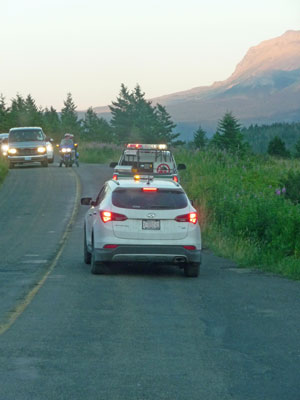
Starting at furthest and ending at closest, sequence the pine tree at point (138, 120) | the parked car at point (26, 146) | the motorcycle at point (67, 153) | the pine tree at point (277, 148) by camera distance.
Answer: the pine tree at point (138, 120) → the pine tree at point (277, 148) → the motorcycle at point (67, 153) → the parked car at point (26, 146)

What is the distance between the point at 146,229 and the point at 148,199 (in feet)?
1.83

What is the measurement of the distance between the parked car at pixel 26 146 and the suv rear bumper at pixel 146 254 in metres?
32.2

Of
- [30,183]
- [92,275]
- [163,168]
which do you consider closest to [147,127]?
[30,183]

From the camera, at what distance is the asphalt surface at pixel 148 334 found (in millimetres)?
6527

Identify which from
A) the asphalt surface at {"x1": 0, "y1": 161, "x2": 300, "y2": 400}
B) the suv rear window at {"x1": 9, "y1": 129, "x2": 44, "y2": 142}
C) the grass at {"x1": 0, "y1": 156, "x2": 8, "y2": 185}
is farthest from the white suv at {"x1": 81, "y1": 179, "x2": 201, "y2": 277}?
the suv rear window at {"x1": 9, "y1": 129, "x2": 44, "y2": 142}

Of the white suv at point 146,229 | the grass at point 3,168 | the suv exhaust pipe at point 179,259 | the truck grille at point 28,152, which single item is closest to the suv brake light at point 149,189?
the white suv at point 146,229

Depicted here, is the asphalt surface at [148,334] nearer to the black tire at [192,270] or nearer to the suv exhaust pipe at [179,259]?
the black tire at [192,270]

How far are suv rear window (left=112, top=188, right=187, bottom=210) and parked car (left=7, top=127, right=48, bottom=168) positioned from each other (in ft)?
104

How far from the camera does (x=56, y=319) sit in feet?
32.0

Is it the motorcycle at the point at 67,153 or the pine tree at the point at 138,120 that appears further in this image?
the pine tree at the point at 138,120

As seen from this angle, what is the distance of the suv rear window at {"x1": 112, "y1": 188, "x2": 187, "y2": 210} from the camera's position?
13945 millimetres

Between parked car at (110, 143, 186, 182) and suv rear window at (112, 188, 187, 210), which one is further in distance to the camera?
parked car at (110, 143, 186, 182)

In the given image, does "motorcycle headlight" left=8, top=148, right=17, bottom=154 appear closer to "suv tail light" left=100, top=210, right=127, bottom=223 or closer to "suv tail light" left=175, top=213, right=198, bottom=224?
"suv tail light" left=100, top=210, right=127, bottom=223

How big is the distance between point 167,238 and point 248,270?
2505 millimetres
